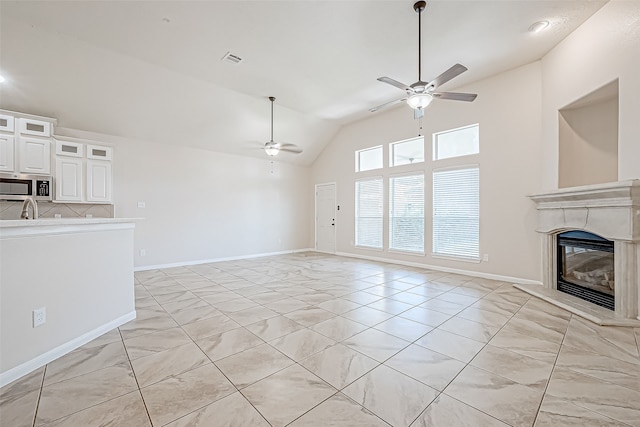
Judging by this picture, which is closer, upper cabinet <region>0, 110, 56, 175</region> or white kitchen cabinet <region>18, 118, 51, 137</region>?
upper cabinet <region>0, 110, 56, 175</region>

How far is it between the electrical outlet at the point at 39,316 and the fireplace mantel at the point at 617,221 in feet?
17.9

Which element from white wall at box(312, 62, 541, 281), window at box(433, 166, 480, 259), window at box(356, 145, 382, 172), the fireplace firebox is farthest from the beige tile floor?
window at box(356, 145, 382, 172)

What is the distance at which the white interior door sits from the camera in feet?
26.9

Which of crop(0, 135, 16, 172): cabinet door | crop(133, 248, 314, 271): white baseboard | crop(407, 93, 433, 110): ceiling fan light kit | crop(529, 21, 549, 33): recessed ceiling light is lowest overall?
crop(133, 248, 314, 271): white baseboard

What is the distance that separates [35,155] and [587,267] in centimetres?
870

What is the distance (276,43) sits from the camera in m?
3.81

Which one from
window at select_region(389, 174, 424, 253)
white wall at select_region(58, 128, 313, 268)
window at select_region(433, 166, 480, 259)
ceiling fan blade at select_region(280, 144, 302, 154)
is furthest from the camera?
window at select_region(389, 174, 424, 253)

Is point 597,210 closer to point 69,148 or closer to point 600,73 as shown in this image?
point 600,73

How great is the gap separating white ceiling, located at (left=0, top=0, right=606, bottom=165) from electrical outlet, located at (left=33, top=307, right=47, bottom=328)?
11.0 ft

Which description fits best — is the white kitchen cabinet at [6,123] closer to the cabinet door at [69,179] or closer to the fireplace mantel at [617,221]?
the cabinet door at [69,179]

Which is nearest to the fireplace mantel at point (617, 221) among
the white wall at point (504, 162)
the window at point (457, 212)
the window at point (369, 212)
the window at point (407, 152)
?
the white wall at point (504, 162)

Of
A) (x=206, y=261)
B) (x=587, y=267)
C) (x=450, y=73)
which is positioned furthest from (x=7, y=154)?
(x=587, y=267)

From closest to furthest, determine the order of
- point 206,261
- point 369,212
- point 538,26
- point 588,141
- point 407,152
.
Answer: point 538,26, point 588,141, point 407,152, point 206,261, point 369,212

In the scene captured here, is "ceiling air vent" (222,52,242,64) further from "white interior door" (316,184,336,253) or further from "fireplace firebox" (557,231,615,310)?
"fireplace firebox" (557,231,615,310)
